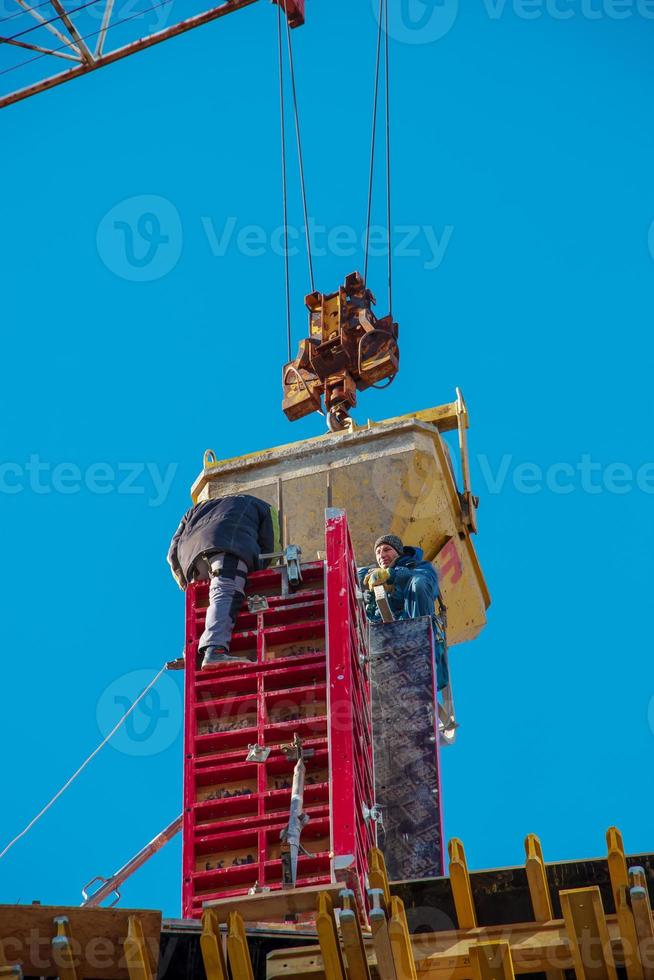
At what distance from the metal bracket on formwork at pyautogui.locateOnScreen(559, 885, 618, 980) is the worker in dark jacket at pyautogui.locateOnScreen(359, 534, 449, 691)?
930cm

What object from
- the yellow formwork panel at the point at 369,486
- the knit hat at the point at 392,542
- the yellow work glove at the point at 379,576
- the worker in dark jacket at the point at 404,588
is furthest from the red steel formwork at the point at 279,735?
the yellow formwork panel at the point at 369,486

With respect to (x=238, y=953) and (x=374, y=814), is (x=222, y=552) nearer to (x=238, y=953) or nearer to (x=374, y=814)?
(x=374, y=814)

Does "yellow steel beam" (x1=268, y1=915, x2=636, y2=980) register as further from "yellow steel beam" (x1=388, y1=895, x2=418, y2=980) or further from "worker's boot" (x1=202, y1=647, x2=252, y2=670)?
"worker's boot" (x1=202, y1=647, x2=252, y2=670)

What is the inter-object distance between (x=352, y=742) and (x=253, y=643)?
2.09 metres

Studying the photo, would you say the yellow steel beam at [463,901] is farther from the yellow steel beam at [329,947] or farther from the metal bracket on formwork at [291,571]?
the metal bracket on formwork at [291,571]

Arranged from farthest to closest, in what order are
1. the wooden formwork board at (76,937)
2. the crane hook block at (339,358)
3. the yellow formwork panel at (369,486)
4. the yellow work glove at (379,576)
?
1. the crane hook block at (339,358)
2. the yellow formwork panel at (369,486)
3. the yellow work glove at (379,576)
4. the wooden formwork board at (76,937)

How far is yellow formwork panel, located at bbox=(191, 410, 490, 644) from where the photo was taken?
20734 millimetres

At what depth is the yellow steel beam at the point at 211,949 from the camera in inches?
327

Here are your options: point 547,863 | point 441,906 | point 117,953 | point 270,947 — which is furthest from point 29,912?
point 547,863

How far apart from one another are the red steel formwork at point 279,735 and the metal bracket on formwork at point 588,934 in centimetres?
487

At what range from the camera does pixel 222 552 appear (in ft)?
54.7

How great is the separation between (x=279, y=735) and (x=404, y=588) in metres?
3.18

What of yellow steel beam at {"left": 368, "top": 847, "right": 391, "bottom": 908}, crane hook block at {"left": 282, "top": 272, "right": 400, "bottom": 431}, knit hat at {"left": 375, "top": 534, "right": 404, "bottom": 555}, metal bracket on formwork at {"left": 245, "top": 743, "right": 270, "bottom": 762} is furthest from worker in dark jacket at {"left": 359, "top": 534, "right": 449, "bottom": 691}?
yellow steel beam at {"left": 368, "top": 847, "right": 391, "bottom": 908}

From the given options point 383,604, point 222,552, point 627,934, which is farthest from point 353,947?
point 383,604
